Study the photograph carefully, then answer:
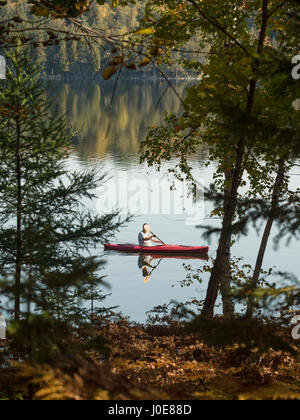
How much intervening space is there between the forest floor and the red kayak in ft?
36.0

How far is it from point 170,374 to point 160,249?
18.2 meters

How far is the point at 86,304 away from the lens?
55.9 ft

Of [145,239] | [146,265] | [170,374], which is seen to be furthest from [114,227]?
[145,239]

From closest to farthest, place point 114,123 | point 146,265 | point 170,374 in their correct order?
1. point 170,374
2. point 146,265
3. point 114,123

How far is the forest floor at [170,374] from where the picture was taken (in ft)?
9.12

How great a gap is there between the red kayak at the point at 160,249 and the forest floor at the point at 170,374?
36.0 ft

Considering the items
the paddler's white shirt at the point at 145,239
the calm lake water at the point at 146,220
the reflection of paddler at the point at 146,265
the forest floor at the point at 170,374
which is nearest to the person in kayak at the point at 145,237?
the paddler's white shirt at the point at 145,239

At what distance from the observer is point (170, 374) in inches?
246

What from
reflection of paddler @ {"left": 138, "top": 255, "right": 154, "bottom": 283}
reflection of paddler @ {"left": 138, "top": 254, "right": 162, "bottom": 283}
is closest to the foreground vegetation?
reflection of paddler @ {"left": 138, "top": 254, "right": 162, "bottom": 283}

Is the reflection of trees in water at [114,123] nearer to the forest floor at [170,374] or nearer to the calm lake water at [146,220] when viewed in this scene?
the calm lake water at [146,220]

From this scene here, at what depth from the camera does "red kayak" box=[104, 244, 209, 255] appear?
24286 millimetres

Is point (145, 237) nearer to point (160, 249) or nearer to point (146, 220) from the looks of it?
point (160, 249)

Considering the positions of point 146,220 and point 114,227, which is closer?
point 114,227

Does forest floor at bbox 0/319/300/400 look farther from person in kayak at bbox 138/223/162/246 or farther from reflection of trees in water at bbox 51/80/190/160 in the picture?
person in kayak at bbox 138/223/162/246
